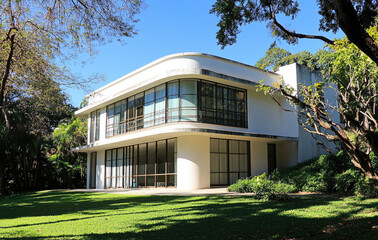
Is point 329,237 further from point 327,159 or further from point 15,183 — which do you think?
point 15,183

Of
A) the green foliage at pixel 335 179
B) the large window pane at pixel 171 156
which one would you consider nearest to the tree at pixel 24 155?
the large window pane at pixel 171 156

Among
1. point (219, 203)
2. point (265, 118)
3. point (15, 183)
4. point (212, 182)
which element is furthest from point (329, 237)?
point (15, 183)

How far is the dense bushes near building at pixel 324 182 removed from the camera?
1116 cm

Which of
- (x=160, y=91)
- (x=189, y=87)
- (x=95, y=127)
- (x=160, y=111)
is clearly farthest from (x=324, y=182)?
(x=95, y=127)

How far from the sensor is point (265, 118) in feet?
69.3

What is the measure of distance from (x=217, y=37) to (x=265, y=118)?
12114 millimetres

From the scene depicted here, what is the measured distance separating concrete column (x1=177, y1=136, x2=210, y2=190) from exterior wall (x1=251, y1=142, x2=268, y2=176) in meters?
3.98

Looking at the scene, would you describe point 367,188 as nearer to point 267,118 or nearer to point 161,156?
point 267,118

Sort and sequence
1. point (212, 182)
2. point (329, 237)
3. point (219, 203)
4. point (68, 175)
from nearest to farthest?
point (329, 237), point (219, 203), point (212, 182), point (68, 175)

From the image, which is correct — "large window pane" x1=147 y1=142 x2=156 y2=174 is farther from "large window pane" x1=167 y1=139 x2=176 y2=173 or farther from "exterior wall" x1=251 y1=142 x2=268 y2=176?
"exterior wall" x1=251 y1=142 x2=268 y2=176

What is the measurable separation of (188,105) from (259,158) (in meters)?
6.50

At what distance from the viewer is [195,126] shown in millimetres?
17281

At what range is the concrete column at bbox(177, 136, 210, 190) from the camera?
17484mm

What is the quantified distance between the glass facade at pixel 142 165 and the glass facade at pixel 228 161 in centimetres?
230
